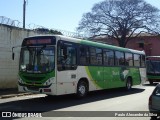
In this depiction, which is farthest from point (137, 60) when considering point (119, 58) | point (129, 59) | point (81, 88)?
point (81, 88)

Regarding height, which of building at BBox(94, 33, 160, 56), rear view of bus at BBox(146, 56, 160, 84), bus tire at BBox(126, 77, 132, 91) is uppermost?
building at BBox(94, 33, 160, 56)

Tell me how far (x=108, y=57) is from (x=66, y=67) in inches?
186

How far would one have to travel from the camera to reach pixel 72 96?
53.6ft

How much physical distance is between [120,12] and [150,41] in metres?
11.8

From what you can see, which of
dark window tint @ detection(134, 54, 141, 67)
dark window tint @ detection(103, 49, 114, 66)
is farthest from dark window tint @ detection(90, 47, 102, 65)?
dark window tint @ detection(134, 54, 141, 67)

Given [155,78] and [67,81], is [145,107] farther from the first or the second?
[155,78]

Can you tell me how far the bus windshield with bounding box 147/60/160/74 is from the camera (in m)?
28.7

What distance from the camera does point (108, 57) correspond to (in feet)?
59.5

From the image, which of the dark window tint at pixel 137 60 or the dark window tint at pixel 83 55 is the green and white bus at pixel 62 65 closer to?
the dark window tint at pixel 83 55

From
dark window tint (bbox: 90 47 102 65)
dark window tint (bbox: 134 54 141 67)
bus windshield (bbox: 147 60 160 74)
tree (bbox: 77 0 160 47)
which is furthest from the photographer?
tree (bbox: 77 0 160 47)

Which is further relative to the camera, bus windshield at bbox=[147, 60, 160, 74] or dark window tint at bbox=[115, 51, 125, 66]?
bus windshield at bbox=[147, 60, 160, 74]

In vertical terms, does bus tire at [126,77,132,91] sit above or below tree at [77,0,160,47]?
below

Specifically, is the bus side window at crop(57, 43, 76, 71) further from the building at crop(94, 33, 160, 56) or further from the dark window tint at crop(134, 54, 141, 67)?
the building at crop(94, 33, 160, 56)

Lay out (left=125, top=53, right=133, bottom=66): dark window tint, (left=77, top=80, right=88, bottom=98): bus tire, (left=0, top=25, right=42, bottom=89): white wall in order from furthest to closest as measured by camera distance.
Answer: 1. (left=125, top=53, right=133, bottom=66): dark window tint
2. (left=0, top=25, right=42, bottom=89): white wall
3. (left=77, top=80, right=88, bottom=98): bus tire
